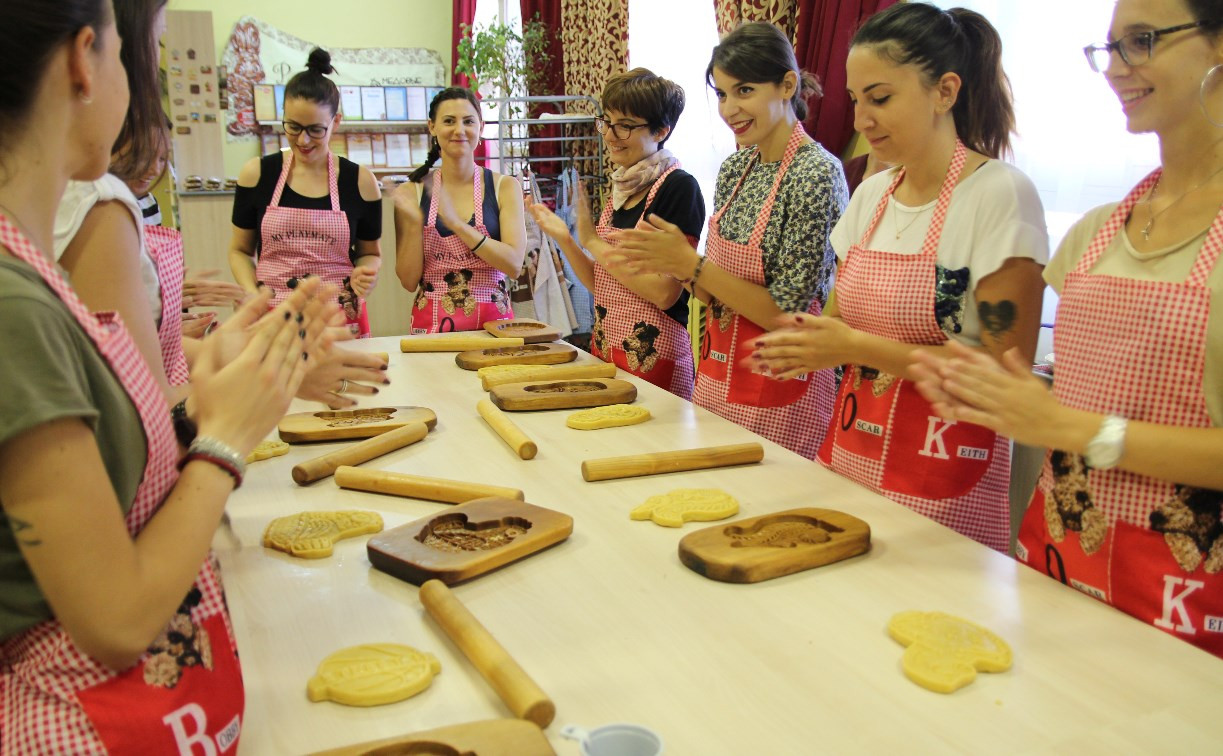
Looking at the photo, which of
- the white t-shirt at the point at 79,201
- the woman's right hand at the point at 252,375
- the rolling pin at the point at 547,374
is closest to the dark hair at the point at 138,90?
the white t-shirt at the point at 79,201

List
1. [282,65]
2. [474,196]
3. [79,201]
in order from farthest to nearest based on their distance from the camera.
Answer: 1. [282,65]
2. [474,196]
3. [79,201]

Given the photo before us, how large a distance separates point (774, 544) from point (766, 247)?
1.13m

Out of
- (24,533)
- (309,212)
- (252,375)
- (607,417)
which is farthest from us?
(309,212)

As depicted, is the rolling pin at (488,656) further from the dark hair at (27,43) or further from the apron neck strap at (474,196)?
the apron neck strap at (474,196)

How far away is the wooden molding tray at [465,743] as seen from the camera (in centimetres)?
92

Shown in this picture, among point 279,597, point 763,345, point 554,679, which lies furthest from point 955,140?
point 279,597

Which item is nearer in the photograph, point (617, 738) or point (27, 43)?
point (27, 43)

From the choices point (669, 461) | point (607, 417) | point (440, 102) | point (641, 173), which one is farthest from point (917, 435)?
point (440, 102)

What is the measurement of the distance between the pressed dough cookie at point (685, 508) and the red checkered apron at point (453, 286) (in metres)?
1.89

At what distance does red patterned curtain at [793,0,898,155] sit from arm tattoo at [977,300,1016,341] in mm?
1773

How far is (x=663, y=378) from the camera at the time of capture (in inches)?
112

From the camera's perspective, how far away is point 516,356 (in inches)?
105

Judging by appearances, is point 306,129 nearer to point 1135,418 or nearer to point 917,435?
point 917,435

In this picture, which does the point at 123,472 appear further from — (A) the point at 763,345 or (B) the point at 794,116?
(B) the point at 794,116
